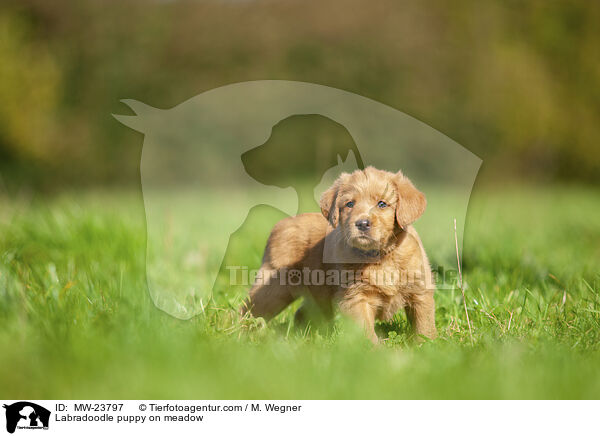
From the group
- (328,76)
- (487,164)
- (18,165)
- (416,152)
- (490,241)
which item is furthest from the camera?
(487,164)

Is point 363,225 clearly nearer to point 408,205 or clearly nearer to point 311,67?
point 408,205

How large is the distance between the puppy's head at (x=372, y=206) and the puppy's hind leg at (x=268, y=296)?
1.77 feet

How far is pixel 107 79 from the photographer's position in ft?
44.8

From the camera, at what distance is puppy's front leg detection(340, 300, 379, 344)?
104 inches

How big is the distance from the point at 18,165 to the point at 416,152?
9.70 meters

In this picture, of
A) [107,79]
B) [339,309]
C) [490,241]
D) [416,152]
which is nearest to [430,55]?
[416,152]

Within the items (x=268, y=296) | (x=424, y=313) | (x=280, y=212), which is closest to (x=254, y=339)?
→ (x=268, y=296)

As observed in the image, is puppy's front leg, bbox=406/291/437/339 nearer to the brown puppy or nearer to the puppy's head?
the brown puppy

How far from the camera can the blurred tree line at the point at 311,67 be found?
37.2 feet

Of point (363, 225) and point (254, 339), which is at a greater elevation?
point (363, 225)
